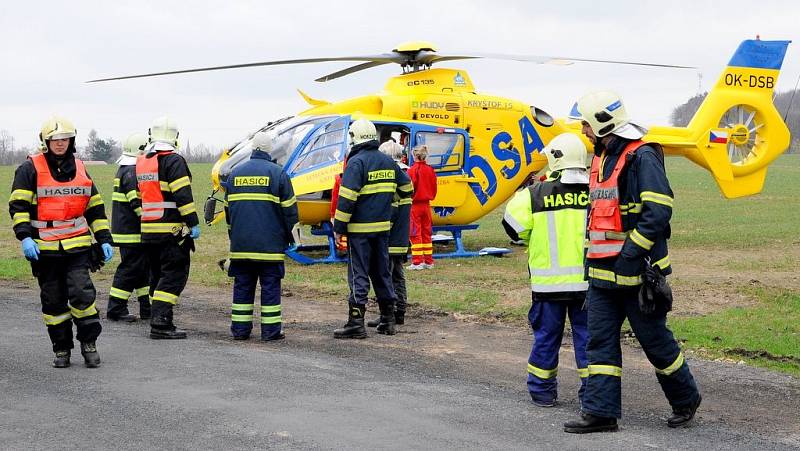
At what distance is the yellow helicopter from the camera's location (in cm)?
1510

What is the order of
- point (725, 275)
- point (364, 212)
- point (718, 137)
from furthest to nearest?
point (718, 137) → point (725, 275) → point (364, 212)

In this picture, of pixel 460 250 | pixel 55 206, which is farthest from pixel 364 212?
pixel 460 250

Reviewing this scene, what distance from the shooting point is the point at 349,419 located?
6.21 m

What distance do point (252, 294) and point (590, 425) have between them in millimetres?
4273

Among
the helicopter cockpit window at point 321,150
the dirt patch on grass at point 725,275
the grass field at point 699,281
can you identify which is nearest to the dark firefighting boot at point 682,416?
the grass field at point 699,281

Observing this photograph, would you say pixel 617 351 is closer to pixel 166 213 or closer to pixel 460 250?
pixel 166 213

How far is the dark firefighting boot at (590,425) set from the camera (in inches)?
240

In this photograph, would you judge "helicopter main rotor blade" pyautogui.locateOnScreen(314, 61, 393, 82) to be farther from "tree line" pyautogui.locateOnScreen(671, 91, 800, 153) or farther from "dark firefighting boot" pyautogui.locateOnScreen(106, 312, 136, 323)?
"tree line" pyautogui.locateOnScreen(671, 91, 800, 153)

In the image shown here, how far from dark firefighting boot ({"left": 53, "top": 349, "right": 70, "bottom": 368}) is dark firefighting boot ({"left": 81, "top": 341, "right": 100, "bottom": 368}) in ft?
0.41

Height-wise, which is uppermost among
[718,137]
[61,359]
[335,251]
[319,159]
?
[718,137]

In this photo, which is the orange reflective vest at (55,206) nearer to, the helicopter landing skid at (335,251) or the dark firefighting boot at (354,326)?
the dark firefighting boot at (354,326)

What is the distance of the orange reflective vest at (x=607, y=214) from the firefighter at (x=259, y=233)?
12.6 feet

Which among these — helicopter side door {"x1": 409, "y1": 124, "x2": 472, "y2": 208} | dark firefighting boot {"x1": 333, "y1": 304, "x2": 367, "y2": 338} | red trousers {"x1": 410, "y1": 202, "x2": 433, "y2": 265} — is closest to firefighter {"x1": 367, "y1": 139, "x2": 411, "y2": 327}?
dark firefighting boot {"x1": 333, "y1": 304, "x2": 367, "y2": 338}

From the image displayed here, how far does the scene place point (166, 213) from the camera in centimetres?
938
